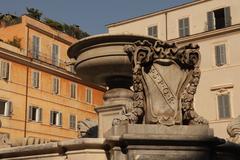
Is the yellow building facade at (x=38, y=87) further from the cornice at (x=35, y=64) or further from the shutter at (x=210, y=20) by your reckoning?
the shutter at (x=210, y=20)

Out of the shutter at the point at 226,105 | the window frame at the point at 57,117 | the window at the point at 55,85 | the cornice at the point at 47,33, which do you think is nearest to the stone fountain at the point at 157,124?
the shutter at the point at 226,105

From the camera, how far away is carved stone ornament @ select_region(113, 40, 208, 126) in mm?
5707

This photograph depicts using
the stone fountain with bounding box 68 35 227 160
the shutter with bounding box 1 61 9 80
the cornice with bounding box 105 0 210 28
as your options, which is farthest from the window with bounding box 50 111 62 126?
the stone fountain with bounding box 68 35 227 160

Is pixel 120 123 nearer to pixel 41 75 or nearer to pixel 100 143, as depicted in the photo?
pixel 100 143

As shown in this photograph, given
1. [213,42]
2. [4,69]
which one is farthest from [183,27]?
[4,69]

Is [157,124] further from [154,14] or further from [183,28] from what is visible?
[154,14]

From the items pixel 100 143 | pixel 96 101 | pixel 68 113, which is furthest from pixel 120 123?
pixel 96 101

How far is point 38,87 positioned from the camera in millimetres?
35062

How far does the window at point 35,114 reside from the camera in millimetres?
33719

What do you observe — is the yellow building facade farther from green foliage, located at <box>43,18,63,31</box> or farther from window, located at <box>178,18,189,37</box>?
window, located at <box>178,18,189,37</box>

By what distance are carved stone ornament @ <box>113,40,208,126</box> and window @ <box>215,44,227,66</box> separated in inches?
1024

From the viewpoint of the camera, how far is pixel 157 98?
577cm

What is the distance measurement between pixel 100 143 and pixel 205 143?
130 centimetres

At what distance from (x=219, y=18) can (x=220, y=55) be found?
302 cm
